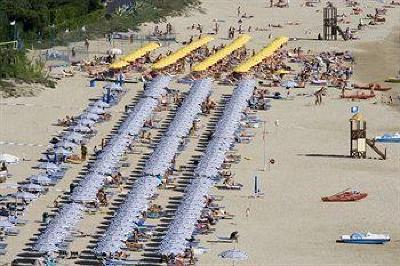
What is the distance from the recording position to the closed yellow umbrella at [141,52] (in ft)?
252

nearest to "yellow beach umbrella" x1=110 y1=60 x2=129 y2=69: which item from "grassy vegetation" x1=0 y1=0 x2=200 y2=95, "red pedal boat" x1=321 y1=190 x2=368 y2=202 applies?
"grassy vegetation" x1=0 y1=0 x2=200 y2=95

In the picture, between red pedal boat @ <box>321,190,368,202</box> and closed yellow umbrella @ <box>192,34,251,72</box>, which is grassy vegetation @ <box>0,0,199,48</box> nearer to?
closed yellow umbrella @ <box>192,34,251,72</box>

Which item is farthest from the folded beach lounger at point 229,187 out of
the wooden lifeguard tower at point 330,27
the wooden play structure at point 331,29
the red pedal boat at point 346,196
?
the wooden lifeguard tower at point 330,27

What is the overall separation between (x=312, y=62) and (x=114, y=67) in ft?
35.4

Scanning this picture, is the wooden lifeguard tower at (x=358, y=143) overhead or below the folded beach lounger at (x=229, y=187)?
overhead

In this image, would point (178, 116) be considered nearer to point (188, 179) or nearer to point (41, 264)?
point (188, 179)

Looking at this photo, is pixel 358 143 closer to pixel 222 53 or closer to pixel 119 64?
pixel 119 64

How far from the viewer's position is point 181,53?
256 ft

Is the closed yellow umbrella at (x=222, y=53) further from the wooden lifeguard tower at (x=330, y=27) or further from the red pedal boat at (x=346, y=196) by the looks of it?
the red pedal boat at (x=346, y=196)

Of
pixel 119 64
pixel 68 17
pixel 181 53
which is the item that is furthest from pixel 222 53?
pixel 68 17

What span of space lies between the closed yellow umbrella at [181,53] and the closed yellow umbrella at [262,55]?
10.4ft

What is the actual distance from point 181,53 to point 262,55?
4096mm

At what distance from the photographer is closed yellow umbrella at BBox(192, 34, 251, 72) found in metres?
75.3

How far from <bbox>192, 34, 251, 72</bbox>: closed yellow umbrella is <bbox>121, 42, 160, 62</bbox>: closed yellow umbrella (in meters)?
3.32
